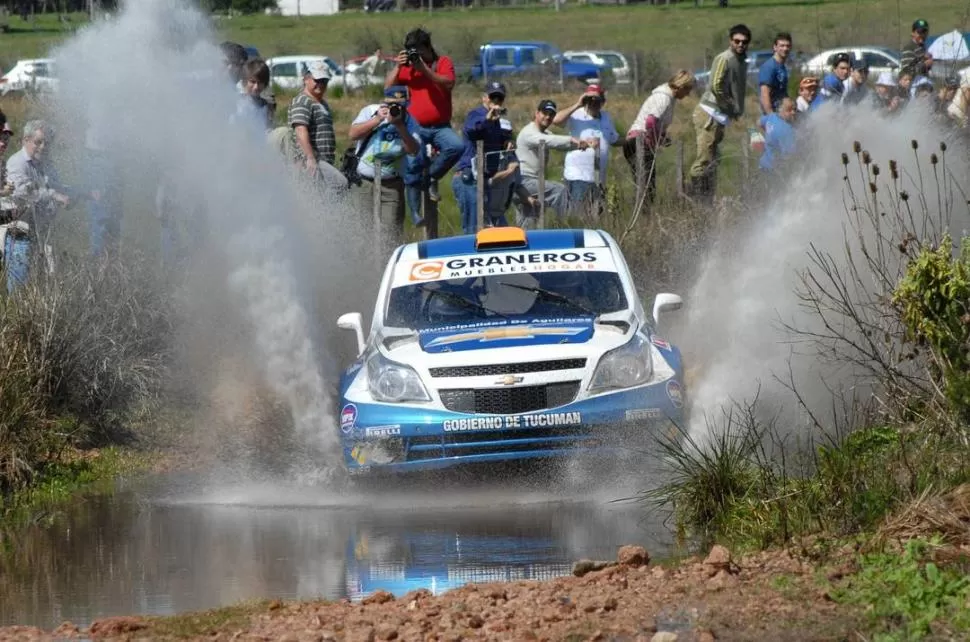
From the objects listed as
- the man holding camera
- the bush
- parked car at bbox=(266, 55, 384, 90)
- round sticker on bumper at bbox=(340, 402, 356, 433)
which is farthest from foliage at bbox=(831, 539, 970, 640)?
parked car at bbox=(266, 55, 384, 90)

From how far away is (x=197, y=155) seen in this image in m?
16.9

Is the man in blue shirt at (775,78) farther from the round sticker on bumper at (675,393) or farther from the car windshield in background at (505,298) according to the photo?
the round sticker on bumper at (675,393)

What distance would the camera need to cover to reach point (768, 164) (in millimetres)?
18688

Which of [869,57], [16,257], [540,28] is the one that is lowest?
[540,28]

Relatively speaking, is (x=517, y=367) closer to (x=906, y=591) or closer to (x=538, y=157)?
(x=906, y=591)

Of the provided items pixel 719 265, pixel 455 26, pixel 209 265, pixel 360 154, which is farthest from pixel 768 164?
pixel 455 26

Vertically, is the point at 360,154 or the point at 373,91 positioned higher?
the point at 360,154

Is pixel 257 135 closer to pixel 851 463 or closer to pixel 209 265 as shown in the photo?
pixel 209 265

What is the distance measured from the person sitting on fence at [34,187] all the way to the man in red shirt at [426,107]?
13.6 feet

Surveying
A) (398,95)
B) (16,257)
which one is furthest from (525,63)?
(16,257)

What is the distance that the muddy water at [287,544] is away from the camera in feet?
29.7

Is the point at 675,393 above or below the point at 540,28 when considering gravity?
above

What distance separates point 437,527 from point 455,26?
69.2 metres

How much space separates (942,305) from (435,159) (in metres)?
10.2
